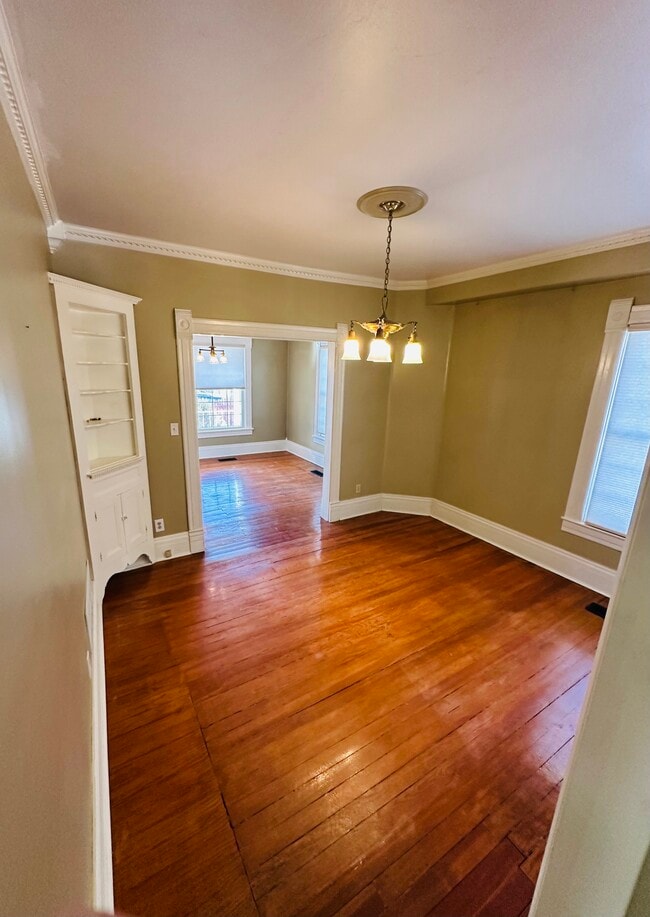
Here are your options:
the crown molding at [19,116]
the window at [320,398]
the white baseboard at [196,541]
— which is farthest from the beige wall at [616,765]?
the window at [320,398]

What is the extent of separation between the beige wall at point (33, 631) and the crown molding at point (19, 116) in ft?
0.36

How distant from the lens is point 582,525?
317cm

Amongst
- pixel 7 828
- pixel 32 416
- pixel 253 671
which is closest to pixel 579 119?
pixel 32 416

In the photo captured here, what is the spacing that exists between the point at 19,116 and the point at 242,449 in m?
6.01

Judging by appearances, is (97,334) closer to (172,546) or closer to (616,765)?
(172,546)

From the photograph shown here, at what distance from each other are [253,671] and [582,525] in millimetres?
2970

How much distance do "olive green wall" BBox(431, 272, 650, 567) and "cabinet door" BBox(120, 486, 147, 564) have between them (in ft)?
11.2

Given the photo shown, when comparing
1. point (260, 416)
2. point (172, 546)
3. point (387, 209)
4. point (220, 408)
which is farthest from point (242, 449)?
point (387, 209)

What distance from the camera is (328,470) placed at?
14.2ft

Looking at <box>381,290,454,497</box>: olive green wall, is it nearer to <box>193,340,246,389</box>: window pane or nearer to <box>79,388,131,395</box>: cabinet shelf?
<box>79,388,131,395</box>: cabinet shelf

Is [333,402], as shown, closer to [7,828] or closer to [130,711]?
[130,711]

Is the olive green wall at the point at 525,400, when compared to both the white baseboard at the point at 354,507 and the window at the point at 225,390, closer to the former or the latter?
the white baseboard at the point at 354,507

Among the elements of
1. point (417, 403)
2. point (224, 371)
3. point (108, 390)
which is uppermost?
point (224, 371)

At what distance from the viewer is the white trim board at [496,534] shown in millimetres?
3170
